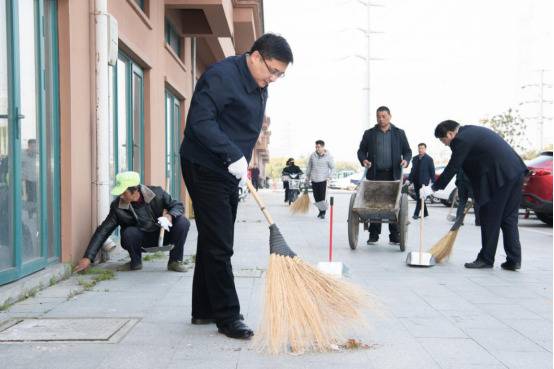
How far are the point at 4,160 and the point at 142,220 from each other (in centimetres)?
187

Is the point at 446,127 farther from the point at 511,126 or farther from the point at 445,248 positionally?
the point at 511,126

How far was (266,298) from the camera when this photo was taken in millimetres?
3875

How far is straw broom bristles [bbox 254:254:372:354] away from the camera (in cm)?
379

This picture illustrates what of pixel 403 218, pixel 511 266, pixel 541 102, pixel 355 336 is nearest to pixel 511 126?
pixel 541 102

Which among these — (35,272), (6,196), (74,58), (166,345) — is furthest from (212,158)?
(74,58)

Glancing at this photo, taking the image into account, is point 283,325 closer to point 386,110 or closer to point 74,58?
point 74,58

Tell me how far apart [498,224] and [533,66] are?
4698 cm

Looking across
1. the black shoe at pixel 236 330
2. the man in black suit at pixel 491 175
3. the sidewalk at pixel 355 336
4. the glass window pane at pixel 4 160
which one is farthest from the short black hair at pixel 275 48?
the man in black suit at pixel 491 175

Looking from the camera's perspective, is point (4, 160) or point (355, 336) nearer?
point (355, 336)

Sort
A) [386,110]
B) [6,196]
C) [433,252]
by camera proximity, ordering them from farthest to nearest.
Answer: [386,110], [433,252], [6,196]

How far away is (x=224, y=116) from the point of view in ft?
13.4

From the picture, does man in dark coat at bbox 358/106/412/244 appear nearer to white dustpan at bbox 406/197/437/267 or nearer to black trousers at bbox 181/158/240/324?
white dustpan at bbox 406/197/437/267

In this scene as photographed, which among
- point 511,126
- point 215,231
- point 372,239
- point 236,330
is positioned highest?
point 511,126

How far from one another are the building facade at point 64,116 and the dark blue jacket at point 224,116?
1866mm
